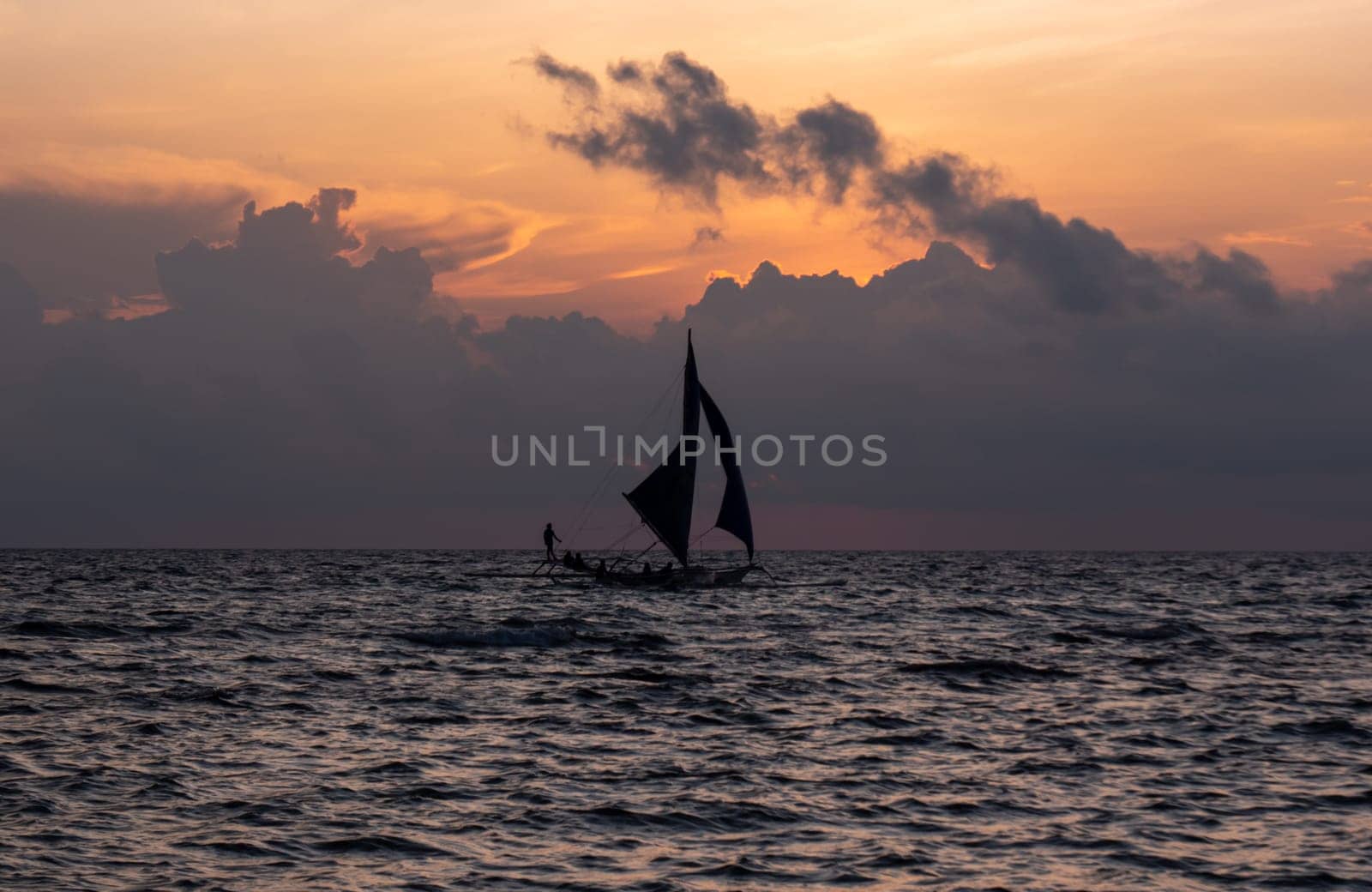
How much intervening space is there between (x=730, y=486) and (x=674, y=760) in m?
49.8

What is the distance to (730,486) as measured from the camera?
7275 centimetres

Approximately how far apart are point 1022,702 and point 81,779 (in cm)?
1938

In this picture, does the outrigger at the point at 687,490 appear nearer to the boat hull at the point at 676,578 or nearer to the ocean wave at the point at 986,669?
the boat hull at the point at 676,578

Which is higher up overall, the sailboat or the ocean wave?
the sailboat

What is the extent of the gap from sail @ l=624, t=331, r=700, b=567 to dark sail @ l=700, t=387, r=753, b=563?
120 centimetres

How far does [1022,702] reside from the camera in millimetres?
30266

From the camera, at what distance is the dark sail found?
72.2 meters

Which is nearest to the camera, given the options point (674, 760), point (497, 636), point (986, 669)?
point (674, 760)

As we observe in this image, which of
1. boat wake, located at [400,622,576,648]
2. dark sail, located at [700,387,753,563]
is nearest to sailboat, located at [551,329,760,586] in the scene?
dark sail, located at [700,387,753,563]

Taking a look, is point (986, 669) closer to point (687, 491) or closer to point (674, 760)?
point (674, 760)

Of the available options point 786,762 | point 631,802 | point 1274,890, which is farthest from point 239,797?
point 1274,890

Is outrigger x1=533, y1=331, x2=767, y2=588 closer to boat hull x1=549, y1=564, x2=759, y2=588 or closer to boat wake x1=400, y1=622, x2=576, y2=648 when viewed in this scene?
boat hull x1=549, y1=564, x2=759, y2=588

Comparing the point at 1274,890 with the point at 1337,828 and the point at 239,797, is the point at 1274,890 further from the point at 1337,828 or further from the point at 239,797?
the point at 239,797

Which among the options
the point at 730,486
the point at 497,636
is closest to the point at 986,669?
the point at 497,636
